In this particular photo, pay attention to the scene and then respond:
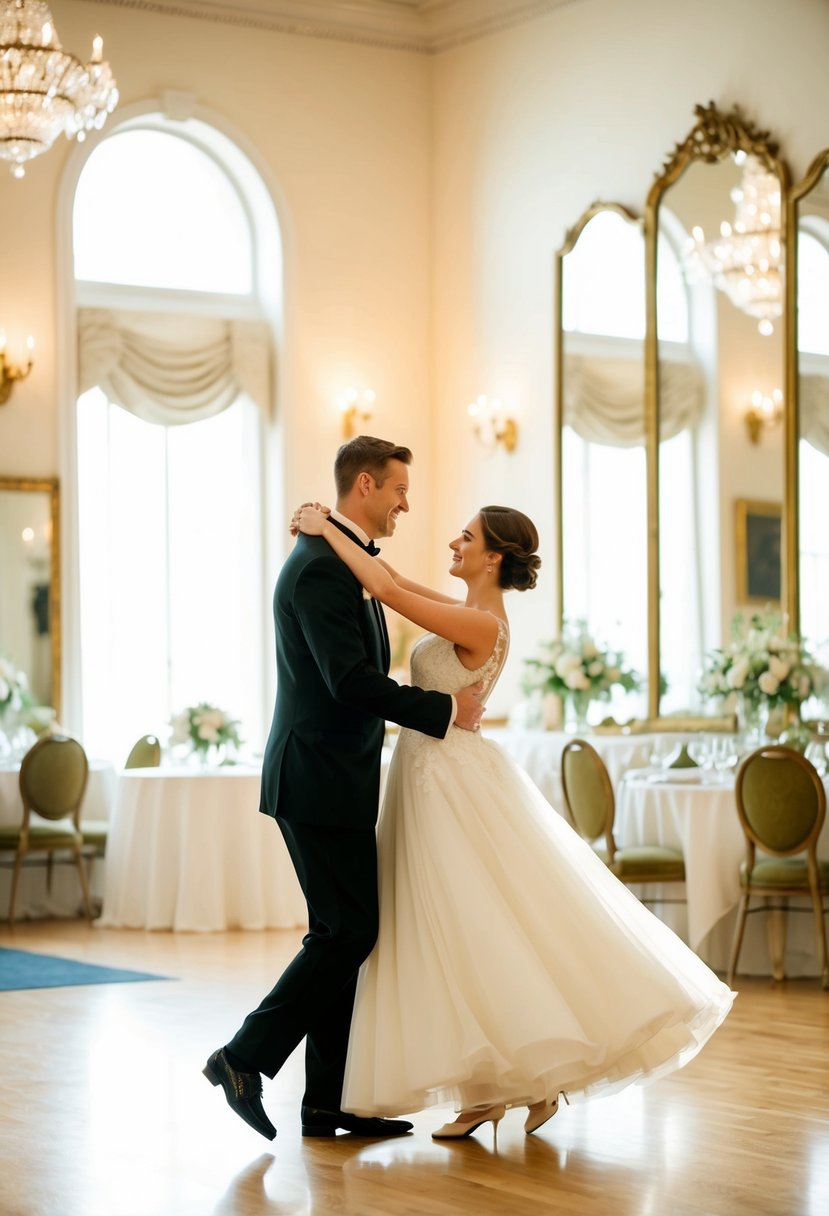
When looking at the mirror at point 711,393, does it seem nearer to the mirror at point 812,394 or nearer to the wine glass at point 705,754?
the mirror at point 812,394

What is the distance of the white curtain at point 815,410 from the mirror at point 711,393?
0.14 m

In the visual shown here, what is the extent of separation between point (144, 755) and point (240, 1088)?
5.52 meters

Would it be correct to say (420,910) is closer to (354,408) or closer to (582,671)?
(582,671)

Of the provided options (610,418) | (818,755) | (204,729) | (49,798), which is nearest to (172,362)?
(610,418)

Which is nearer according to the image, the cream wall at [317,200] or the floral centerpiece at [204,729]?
the floral centerpiece at [204,729]

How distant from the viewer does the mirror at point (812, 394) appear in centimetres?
894

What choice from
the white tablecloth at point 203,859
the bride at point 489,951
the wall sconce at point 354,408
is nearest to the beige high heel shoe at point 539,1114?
the bride at point 489,951

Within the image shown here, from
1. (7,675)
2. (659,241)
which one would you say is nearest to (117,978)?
→ (7,675)

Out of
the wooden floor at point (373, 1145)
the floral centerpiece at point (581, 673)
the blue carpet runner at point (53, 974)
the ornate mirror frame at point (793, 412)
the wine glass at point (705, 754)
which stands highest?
the ornate mirror frame at point (793, 412)

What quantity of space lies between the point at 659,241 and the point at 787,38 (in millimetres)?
1347

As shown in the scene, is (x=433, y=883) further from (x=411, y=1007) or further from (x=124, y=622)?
(x=124, y=622)

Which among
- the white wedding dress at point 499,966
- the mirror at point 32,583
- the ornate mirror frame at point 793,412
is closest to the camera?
the white wedding dress at point 499,966

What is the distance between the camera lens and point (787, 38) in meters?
9.19

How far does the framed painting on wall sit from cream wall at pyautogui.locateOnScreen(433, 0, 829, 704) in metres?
1.70
